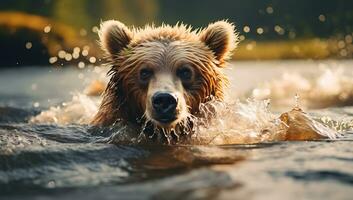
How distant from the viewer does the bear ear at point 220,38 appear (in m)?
7.67

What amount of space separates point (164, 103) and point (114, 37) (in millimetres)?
1700

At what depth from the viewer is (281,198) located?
12.7 ft

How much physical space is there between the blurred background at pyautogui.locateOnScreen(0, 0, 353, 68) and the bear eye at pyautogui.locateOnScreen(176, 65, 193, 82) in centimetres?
2745

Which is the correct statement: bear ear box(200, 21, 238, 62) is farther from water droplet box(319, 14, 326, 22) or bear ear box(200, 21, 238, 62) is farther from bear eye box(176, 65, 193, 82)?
water droplet box(319, 14, 326, 22)

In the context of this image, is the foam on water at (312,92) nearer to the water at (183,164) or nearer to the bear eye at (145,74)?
the water at (183,164)

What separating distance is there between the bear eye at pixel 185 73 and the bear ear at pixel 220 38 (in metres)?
0.79

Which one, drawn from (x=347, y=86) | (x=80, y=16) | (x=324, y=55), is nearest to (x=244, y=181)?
(x=347, y=86)

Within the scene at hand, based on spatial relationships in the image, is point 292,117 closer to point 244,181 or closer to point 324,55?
point 244,181

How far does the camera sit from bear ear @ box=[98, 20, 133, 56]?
7.57 metres

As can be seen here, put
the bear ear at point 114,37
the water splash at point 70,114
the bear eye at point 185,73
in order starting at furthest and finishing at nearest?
1. the water splash at point 70,114
2. the bear ear at point 114,37
3. the bear eye at point 185,73

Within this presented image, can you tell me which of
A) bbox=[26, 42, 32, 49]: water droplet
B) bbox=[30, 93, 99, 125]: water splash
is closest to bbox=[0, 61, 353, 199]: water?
bbox=[30, 93, 99, 125]: water splash

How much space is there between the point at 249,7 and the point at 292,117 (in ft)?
269

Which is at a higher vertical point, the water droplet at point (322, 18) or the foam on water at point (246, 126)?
the water droplet at point (322, 18)

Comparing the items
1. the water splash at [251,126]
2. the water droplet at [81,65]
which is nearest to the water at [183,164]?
the water splash at [251,126]
